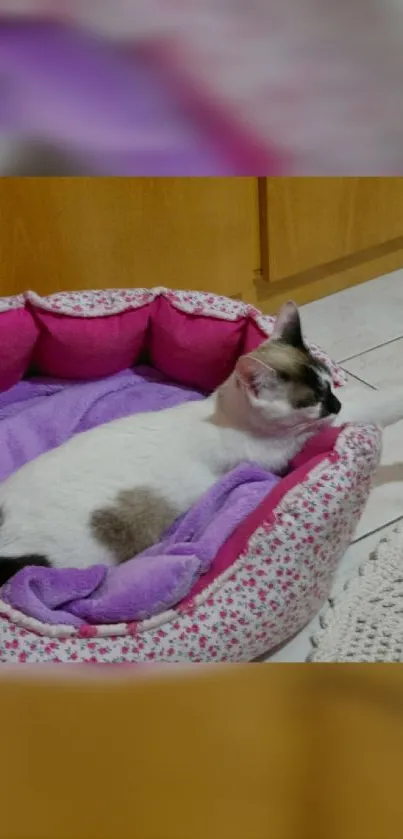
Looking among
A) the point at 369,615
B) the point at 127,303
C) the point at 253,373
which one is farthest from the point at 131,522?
the point at 127,303

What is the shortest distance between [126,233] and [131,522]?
0.78 m

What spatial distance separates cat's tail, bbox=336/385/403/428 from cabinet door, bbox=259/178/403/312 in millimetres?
671

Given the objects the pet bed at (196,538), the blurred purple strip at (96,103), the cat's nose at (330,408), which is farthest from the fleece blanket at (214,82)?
the cat's nose at (330,408)

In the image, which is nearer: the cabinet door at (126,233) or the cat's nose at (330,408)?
the cat's nose at (330,408)

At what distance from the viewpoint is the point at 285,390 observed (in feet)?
4.58

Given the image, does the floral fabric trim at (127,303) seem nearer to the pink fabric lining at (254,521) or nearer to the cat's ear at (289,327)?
the cat's ear at (289,327)

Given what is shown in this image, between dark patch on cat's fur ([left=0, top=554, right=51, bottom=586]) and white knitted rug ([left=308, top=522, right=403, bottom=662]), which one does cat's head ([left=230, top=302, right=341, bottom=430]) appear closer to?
white knitted rug ([left=308, top=522, right=403, bottom=662])

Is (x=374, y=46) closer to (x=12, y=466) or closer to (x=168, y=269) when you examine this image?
(x=12, y=466)

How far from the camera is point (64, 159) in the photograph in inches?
6.1

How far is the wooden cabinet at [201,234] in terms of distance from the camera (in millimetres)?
1745

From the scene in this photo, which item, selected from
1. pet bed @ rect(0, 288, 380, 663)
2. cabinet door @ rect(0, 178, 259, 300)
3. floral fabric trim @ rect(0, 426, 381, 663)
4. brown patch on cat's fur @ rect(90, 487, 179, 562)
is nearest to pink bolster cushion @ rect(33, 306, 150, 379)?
pet bed @ rect(0, 288, 380, 663)

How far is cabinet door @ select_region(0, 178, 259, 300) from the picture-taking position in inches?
68.0

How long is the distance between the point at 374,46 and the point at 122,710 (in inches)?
5.2

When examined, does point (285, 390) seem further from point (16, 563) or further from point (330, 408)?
point (16, 563)
